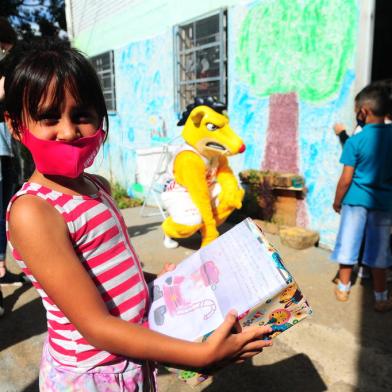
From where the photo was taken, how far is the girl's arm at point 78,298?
976mm

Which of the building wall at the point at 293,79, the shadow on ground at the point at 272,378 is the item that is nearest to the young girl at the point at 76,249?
the shadow on ground at the point at 272,378

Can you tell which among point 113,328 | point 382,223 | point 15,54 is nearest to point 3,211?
point 15,54

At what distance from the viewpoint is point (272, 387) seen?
225cm

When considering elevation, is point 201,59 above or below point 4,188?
above

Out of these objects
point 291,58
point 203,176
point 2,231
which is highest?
point 291,58

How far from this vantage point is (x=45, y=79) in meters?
1.05

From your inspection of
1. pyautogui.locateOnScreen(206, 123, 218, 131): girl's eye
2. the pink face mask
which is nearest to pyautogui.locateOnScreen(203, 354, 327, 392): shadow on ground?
the pink face mask

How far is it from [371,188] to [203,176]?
1.66 meters

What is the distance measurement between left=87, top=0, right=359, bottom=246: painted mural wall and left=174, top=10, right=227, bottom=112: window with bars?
0.15 meters

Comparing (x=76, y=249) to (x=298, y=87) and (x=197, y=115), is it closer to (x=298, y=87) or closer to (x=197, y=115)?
(x=197, y=115)

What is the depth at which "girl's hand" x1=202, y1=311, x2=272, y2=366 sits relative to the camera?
1.01 m

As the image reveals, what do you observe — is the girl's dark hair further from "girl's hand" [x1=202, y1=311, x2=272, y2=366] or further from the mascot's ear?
the mascot's ear

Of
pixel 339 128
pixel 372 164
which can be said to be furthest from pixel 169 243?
pixel 372 164

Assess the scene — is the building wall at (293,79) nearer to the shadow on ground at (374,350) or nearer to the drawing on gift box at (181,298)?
the shadow on ground at (374,350)
